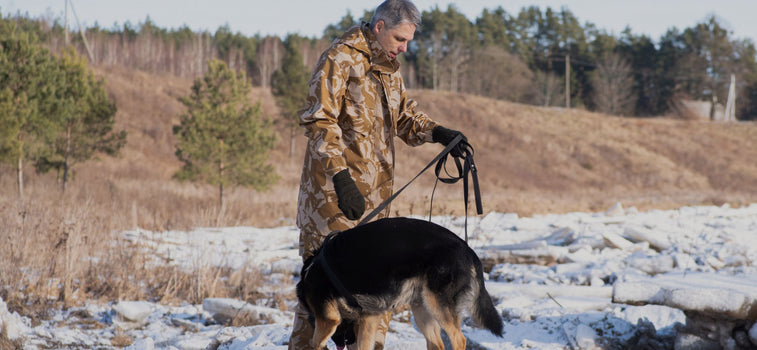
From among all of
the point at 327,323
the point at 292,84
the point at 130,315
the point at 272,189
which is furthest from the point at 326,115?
the point at 292,84

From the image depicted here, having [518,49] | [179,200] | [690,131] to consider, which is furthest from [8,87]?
[518,49]

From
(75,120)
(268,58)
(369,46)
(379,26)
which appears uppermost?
(268,58)

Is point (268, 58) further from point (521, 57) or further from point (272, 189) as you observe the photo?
point (272, 189)

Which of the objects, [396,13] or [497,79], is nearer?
[396,13]

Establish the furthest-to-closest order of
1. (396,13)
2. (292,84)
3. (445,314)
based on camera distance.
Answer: (292,84), (396,13), (445,314)

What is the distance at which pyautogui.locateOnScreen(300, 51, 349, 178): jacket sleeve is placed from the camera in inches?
118

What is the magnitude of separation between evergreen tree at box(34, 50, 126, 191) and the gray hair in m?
16.2

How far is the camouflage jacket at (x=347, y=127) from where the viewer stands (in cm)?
304

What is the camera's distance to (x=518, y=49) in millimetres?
74562

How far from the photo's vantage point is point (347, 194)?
9.57 feet

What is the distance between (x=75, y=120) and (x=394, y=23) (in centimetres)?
1803

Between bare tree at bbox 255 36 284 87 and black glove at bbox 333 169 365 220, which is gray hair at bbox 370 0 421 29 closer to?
black glove at bbox 333 169 365 220

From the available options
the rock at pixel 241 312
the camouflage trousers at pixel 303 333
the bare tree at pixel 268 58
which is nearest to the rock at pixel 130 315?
the rock at pixel 241 312

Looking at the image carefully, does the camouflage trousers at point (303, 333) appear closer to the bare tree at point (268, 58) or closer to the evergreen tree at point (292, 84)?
the evergreen tree at point (292, 84)
